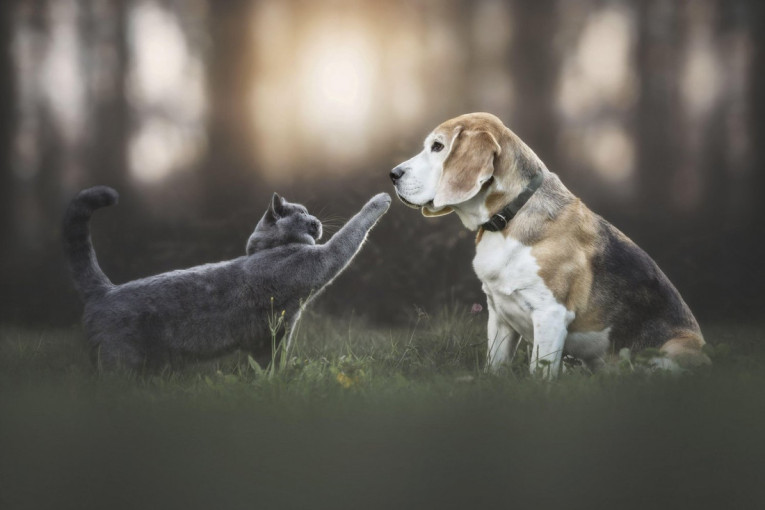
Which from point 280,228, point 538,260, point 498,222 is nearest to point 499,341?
point 538,260

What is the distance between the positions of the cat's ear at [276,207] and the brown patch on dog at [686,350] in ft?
7.03

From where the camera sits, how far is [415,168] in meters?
3.62

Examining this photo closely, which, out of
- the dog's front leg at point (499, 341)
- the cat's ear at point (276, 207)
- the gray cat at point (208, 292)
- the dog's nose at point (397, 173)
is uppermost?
the dog's nose at point (397, 173)

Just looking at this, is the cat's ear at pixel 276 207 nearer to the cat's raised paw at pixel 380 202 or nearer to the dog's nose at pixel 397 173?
the cat's raised paw at pixel 380 202

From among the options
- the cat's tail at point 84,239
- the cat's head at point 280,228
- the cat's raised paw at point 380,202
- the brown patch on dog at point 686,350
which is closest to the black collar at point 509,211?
the cat's raised paw at point 380,202

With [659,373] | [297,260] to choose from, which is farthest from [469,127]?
[659,373]

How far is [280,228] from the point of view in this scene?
406cm

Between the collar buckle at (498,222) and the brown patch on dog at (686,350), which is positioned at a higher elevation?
the collar buckle at (498,222)

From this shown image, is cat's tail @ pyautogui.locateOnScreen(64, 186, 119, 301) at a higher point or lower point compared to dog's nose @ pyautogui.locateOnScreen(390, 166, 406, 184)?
lower

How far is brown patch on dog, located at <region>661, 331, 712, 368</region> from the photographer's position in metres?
3.41

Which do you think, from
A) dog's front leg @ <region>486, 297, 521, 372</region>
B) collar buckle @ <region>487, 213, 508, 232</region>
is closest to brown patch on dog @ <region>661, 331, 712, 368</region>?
dog's front leg @ <region>486, 297, 521, 372</region>

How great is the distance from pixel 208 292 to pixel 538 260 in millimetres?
1640

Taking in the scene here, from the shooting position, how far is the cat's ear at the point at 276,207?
4066 mm

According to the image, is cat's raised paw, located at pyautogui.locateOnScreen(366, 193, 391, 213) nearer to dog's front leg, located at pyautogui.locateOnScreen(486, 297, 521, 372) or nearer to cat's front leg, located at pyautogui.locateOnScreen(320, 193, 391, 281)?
cat's front leg, located at pyautogui.locateOnScreen(320, 193, 391, 281)
